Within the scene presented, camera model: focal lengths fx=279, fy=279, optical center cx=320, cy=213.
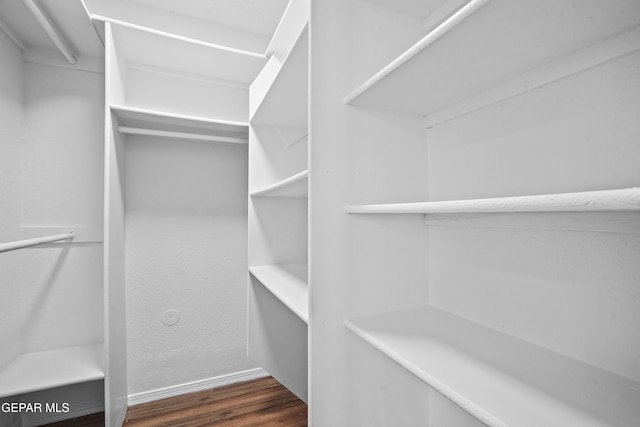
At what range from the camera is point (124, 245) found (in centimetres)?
174

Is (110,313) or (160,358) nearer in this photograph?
(110,313)

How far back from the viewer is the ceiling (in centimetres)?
127

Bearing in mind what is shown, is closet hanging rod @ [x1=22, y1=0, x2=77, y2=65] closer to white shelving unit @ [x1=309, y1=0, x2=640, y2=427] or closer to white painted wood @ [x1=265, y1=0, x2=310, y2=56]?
white painted wood @ [x1=265, y1=0, x2=310, y2=56]

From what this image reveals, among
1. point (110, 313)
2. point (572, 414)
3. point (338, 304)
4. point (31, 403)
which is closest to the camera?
point (572, 414)

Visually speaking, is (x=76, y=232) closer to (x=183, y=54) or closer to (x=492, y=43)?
(x=183, y=54)

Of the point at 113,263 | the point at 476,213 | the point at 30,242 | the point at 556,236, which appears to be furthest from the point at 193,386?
the point at 556,236

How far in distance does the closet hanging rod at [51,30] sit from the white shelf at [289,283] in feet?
4.95

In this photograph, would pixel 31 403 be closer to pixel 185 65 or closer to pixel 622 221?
pixel 185 65

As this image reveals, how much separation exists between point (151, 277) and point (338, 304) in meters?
1.51

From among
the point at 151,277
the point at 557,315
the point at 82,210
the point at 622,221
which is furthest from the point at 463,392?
the point at 82,210

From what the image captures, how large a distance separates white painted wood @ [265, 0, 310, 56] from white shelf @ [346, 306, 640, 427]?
1.05 m

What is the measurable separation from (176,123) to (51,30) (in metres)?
0.64

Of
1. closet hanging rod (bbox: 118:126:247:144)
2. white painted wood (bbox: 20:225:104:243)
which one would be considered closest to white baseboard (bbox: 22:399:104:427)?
white painted wood (bbox: 20:225:104:243)

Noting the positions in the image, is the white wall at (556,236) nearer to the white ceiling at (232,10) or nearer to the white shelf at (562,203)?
the white shelf at (562,203)
